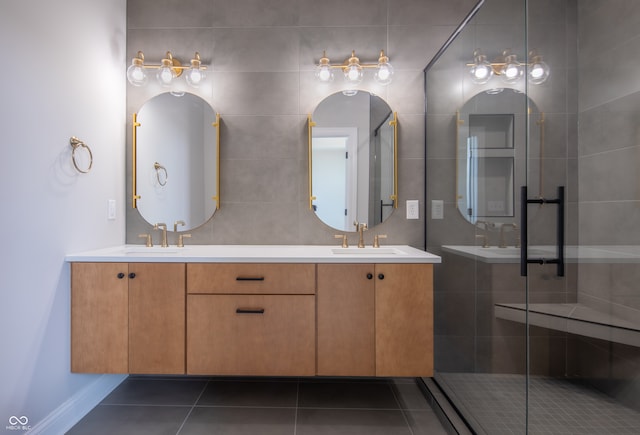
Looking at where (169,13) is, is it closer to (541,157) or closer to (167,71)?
(167,71)

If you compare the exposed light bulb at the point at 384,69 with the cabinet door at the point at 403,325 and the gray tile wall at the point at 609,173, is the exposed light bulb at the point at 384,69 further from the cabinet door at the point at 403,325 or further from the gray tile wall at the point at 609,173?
the cabinet door at the point at 403,325

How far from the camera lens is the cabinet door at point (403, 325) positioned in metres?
1.61

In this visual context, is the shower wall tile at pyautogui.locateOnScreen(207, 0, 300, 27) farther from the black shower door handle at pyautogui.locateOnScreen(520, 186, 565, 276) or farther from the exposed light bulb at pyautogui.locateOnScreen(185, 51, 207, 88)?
the black shower door handle at pyautogui.locateOnScreen(520, 186, 565, 276)

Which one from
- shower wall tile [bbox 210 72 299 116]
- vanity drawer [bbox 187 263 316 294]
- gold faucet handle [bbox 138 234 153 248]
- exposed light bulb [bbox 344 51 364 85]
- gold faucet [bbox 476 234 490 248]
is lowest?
vanity drawer [bbox 187 263 316 294]

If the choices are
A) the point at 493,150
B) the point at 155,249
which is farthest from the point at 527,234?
the point at 155,249

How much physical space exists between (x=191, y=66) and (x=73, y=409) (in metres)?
2.02

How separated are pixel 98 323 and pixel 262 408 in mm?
943

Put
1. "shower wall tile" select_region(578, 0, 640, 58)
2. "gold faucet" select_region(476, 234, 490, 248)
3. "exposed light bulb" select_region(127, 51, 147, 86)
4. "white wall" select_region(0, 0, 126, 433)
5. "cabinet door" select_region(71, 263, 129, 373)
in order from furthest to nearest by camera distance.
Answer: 1. "exposed light bulb" select_region(127, 51, 147, 86)
2. "cabinet door" select_region(71, 263, 129, 373)
3. "gold faucet" select_region(476, 234, 490, 248)
4. "white wall" select_region(0, 0, 126, 433)
5. "shower wall tile" select_region(578, 0, 640, 58)

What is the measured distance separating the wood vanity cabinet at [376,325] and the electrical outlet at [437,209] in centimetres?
46

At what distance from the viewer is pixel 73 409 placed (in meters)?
1.63

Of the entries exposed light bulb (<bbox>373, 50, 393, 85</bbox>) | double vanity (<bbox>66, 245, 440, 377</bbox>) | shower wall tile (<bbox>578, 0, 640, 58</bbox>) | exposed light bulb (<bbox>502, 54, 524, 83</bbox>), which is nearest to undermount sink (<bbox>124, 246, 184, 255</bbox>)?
double vanity (<bbox>66, 245, 440, 377</bbox>)

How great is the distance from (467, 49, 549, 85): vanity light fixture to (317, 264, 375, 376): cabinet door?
0.99m

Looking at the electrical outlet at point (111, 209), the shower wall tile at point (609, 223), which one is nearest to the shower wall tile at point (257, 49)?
the electrical outlet at point (111, 209)

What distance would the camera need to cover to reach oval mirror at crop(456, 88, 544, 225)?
1.25 metres
